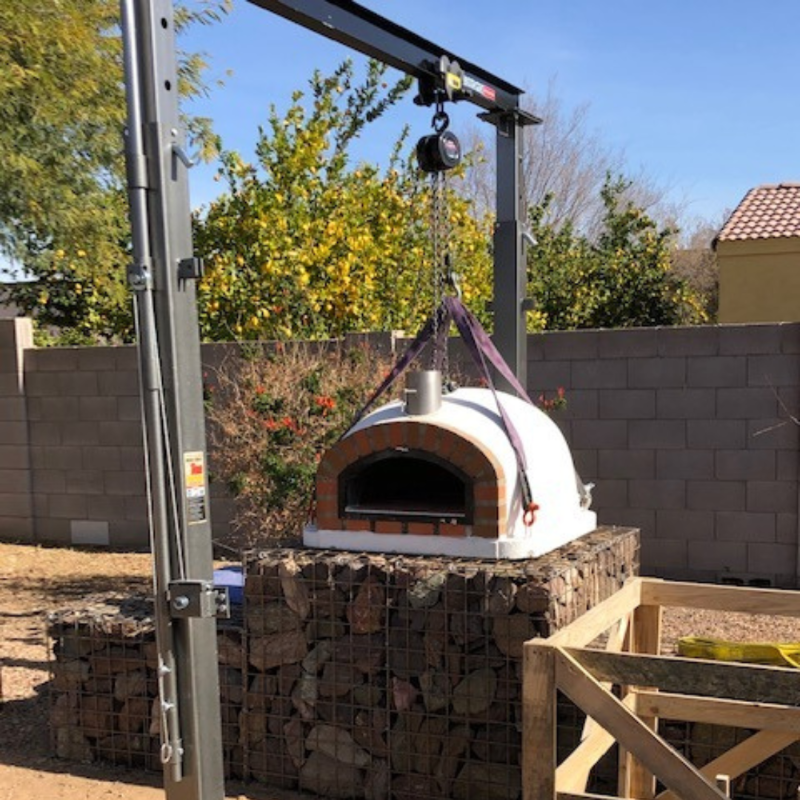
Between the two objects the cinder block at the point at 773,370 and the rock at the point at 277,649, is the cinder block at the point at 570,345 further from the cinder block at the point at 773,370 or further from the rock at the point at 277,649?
the rock at the point at 277,649

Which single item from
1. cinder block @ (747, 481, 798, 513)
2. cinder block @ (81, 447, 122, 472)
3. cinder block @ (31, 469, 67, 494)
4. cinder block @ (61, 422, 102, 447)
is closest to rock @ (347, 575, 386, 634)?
cinder block @ (747, 481, 798, 513)

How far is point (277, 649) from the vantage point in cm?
464

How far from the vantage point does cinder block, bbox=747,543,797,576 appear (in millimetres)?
7707

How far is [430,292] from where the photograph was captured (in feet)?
39.5

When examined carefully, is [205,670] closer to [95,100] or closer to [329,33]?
[329,33]

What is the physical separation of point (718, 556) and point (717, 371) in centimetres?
148

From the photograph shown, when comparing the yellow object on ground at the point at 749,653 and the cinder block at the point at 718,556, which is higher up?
the yellow object on ground at the point at 749,653

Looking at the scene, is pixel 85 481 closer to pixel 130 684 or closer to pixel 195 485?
pixel 130 684

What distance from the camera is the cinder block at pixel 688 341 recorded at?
25.7ft

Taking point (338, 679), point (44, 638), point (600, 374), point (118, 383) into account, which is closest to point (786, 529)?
point (600, 374)

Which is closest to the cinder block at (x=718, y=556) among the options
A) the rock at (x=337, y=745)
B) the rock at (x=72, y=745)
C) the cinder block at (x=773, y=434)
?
the cinder block at (x=773, y=434)

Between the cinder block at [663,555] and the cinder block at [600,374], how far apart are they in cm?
131

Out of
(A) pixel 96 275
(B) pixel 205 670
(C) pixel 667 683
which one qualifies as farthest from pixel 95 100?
(C) pixel 667 683

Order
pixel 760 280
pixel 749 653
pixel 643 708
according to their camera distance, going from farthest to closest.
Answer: pixel 760 280 → pixel 749 653 → pixel 643 708
